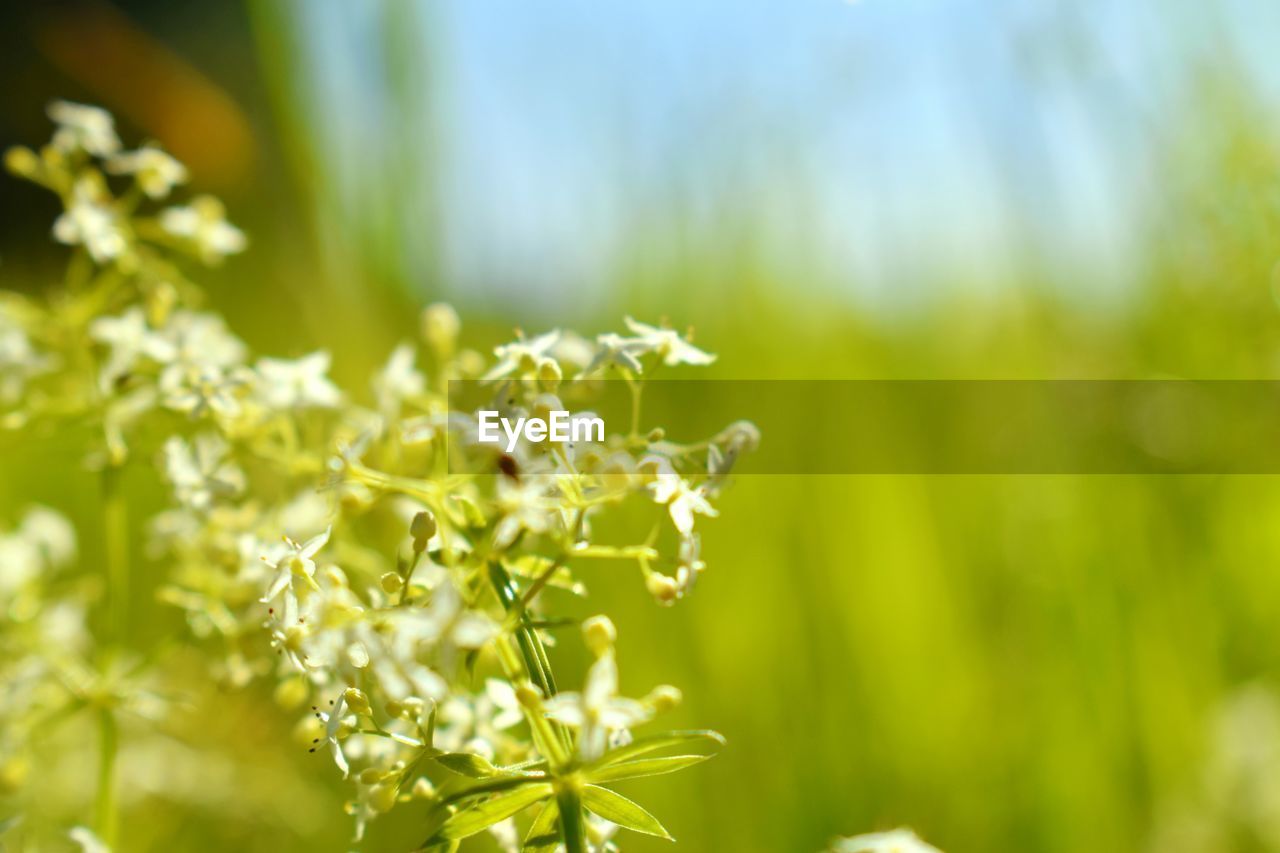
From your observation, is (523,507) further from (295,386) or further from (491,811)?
(295,386)

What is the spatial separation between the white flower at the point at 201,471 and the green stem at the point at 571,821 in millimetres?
510

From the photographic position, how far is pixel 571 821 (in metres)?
0.79

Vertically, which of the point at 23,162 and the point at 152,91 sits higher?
the point at 152,91

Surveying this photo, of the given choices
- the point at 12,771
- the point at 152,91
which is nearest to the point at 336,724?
the point at 12,771

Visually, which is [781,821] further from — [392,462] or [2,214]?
[2,214]

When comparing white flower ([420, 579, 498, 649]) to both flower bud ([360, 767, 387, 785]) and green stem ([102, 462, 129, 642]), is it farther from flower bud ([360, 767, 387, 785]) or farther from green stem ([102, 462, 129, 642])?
green stem ([102, 462, 129, 642])

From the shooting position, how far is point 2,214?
36.0 feet

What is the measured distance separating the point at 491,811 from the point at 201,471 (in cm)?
53

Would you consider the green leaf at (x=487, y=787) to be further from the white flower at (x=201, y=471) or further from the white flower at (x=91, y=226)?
the white flower at (x=91, y=226)

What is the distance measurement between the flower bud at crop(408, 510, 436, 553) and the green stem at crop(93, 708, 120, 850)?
0.52 metres

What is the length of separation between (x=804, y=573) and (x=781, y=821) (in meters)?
0.68

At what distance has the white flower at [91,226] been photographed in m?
1.34

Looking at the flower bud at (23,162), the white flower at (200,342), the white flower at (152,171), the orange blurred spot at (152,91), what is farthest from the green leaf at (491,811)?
the orange blurred spot at (152,91)

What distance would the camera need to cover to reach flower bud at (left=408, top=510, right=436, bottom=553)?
84 centimetres
